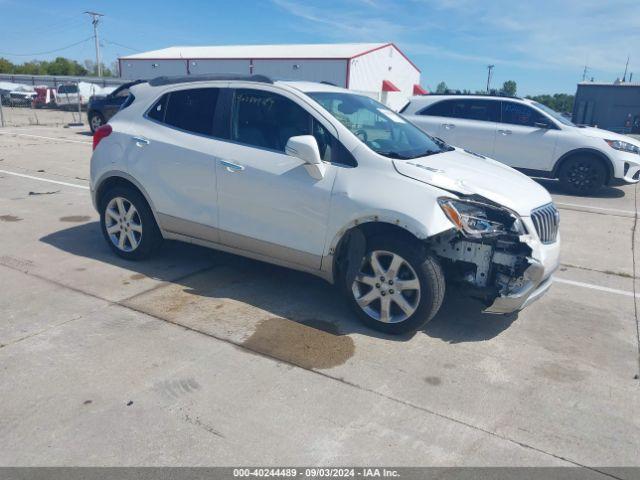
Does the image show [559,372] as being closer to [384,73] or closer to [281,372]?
[281,372]

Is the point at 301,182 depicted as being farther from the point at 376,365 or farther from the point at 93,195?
the point at 93,195

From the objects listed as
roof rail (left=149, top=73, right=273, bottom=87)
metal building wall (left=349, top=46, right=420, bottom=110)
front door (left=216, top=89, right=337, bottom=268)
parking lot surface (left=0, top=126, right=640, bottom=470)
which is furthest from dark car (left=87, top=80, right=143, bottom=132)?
metal building wall (left=349, top=46, right=420, bottom=110)

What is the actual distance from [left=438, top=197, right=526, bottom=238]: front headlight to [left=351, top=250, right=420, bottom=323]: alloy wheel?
1.62 feet

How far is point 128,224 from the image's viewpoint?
537cm

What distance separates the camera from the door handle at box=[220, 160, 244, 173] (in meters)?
4.51

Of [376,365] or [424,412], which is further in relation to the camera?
[376,365]

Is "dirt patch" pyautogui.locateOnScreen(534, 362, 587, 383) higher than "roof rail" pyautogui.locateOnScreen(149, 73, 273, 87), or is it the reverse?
"roof rail" pyautogui.locateOnScreen(149, 73, 273, 87)

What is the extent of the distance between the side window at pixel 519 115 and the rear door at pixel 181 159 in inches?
306

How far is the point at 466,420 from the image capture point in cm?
310

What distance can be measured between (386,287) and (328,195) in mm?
850

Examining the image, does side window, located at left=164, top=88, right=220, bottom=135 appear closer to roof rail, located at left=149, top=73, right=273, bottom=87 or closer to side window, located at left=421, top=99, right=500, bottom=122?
roof rail, located at left=149, top=73, right=273, bottom=87

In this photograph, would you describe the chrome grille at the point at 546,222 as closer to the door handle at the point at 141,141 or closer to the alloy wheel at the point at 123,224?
the door handle at the point at 141,141

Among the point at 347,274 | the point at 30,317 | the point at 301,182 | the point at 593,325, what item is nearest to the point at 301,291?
the point at 347,274

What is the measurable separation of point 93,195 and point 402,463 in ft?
14.3
